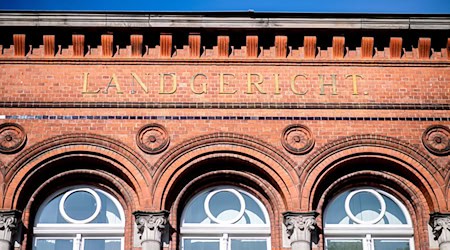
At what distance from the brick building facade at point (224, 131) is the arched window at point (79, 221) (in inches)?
1.1

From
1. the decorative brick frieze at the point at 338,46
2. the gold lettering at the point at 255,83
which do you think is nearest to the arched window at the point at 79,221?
the gold lettering at the point at 255,83

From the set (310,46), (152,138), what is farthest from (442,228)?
(152,138)

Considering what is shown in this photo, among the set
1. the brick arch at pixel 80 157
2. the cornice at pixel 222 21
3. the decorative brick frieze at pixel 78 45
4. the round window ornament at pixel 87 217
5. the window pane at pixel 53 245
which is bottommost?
the window pane at pixel 53 245

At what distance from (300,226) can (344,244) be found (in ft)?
3.92

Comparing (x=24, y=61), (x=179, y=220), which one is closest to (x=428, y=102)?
(x=179, y=220)

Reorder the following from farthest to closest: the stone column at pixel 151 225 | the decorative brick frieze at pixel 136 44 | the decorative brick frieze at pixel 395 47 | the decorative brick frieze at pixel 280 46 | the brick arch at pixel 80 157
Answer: the decorative brick frieze at pixel 395 47, the decorative brick frieze at pixel 280 46, the decorative brick frieze at pixel 136 44, the brick arch at pixel 80 157, the stone column at pixel 151 225

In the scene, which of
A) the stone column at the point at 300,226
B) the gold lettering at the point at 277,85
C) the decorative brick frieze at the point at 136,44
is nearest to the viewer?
the stone column at the point at 300,226

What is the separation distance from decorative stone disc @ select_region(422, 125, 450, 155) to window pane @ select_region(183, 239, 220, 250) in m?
4.56

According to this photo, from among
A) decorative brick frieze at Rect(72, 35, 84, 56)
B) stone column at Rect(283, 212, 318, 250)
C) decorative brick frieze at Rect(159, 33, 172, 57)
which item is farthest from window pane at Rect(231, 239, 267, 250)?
decorative brick frieze at Rect(72, 35, 84, 56)

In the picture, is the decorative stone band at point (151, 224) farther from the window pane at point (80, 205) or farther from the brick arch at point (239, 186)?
the window pane at point (80, 205)

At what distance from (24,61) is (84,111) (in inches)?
66.9

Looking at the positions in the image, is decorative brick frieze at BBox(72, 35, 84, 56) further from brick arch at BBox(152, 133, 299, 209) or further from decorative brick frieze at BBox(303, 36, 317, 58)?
decorative brick frieze at BBox(303, 36, 317, 58)

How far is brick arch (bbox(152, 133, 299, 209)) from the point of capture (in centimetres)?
1736

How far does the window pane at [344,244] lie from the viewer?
17641 mm
